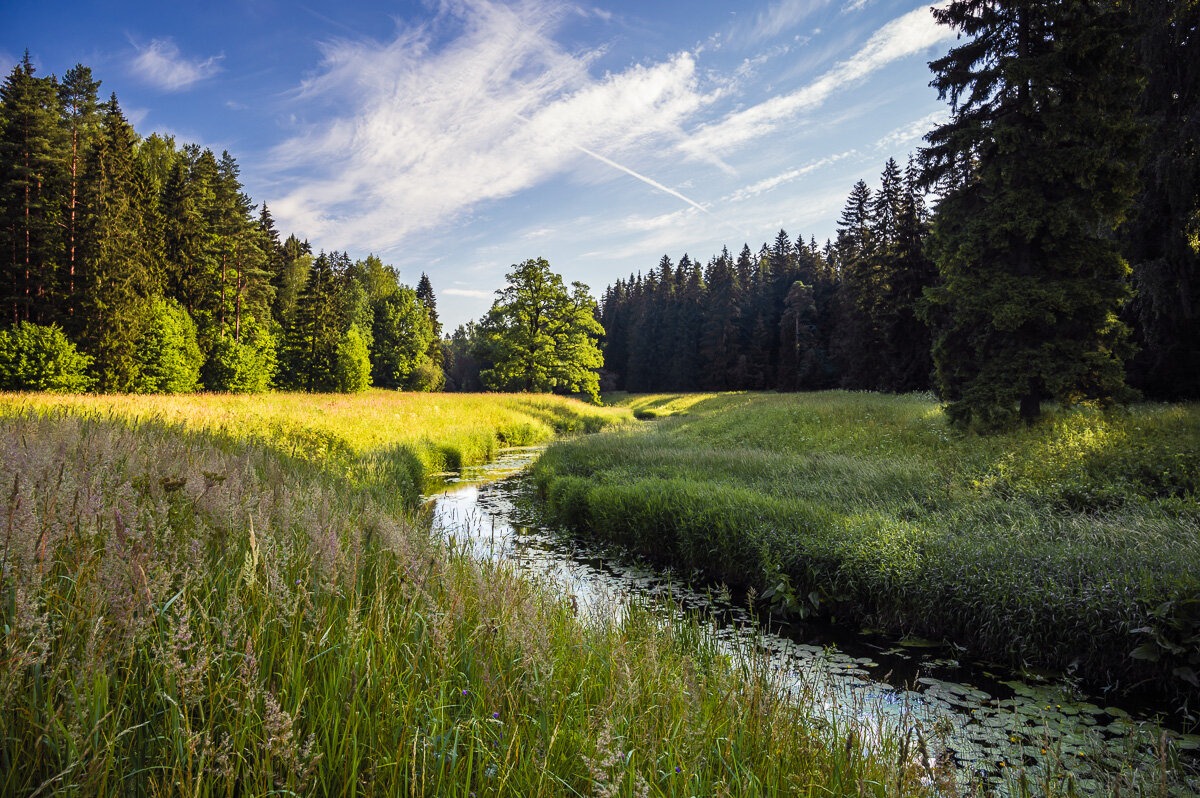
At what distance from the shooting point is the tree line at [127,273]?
25.8 metres

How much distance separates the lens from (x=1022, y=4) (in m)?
12.7

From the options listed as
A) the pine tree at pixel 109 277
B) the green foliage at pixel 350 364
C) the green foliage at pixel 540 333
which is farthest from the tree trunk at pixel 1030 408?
the green foliage at pixel 350 364

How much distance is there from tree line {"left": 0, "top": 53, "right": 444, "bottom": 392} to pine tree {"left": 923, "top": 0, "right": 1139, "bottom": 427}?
3454 cm

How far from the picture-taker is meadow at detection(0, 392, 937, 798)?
1529mm

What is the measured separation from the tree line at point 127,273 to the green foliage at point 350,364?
0.11 m

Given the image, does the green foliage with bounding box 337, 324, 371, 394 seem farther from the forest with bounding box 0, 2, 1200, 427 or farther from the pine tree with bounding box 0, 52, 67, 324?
the pine tree with bounding box 0, 52, 67, 324

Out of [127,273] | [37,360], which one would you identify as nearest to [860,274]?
[127,273]

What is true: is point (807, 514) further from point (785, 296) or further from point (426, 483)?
point (785, 296)

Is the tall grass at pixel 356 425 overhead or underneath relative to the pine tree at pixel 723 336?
underneath

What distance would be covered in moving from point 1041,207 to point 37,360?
36.0 meters

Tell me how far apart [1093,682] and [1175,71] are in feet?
68.1

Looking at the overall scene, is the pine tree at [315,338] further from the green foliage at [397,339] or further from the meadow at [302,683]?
the meadow at [302,683]

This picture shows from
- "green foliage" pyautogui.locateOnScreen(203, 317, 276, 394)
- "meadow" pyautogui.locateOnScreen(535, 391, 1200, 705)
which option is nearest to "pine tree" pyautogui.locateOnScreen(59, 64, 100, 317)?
"green foliage" pyautogui.locateOnScreen(203, 317, 276, 394)

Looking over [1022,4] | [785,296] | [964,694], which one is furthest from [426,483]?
[785,296]
